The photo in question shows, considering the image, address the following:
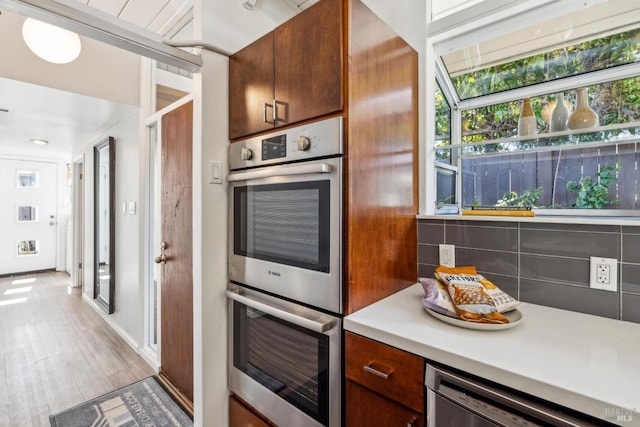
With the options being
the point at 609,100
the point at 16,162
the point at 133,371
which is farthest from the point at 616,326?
the point at 16,162

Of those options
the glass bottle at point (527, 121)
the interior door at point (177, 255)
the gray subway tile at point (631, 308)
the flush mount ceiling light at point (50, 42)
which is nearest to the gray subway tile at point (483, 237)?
the gray subway tile at point (631, 308)

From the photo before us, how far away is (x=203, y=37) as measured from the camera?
4.85 ft

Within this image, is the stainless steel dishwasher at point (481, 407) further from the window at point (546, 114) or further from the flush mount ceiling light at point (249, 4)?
the flush mount ceiling light at point (249, 4)

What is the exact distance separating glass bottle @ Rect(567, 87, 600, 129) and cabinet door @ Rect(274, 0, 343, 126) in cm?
105

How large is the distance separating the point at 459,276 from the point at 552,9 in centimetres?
126

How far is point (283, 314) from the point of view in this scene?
1232 millimetres

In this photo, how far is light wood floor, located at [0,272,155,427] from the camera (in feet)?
6.67

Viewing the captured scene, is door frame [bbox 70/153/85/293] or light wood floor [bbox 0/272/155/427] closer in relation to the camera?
light wood floor [bbox 0/272/155/427]

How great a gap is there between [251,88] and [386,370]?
4.39 feet

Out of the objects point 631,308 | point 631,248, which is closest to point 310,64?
point 631,248

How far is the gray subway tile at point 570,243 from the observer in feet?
3.63

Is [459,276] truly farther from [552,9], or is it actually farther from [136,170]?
[136,170]

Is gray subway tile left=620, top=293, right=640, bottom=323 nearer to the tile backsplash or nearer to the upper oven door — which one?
the tile backsplash

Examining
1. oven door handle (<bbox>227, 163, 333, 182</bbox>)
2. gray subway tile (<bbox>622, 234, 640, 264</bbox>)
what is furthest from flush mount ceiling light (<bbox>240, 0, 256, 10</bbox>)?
gray subway tile (<bbox>622, 234, 640, 264</bbox>)
